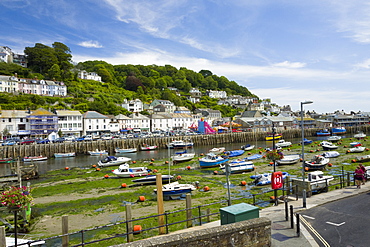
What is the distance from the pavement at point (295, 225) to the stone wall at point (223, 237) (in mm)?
1342

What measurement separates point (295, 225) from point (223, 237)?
530cm

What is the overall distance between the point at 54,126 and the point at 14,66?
63683 millimetres

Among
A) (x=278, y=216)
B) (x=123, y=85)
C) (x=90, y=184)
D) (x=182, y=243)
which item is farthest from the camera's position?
(x=123, y=85)

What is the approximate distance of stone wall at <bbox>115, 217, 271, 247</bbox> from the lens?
23.6 ft

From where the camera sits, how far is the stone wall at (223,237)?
7.18m

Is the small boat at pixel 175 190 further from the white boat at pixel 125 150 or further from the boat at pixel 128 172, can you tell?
the white boat at pixel 125 150

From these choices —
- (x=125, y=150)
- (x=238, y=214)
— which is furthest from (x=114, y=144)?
(x=238, y=214)

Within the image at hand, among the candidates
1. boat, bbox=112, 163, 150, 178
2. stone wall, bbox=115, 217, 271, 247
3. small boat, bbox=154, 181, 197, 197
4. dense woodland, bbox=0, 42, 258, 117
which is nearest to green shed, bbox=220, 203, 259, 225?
stone wall, bbox=115, 217, 271, 247

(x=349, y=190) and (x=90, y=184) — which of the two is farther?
(x=90, y=184)

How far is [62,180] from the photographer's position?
34219 millimetres

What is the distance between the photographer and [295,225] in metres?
11.3

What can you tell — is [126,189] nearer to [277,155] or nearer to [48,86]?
[277,155]

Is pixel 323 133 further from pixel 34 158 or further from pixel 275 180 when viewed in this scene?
pixel 34 158

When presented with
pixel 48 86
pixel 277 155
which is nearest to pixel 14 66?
pixel 48 86
